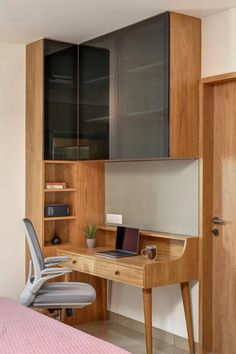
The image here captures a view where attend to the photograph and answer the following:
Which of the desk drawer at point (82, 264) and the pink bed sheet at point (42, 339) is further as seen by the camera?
the desk drawer at point (82, 264)

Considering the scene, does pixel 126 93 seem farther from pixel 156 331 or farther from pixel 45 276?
pixel 156 331

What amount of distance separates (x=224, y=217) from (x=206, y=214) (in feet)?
0.45

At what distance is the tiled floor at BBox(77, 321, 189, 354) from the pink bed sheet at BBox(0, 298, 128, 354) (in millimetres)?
1530

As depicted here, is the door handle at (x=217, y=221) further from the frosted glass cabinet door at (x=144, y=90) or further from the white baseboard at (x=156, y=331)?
the white baseboard at (x=156, y=331)

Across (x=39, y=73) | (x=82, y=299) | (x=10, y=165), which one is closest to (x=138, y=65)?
(x=39, y=73)

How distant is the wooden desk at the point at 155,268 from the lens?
3.69 meters

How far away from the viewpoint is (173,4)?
3.59 meters

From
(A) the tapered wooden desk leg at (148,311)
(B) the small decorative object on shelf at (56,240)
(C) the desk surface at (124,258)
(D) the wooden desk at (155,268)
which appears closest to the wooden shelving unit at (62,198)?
(B) the small decorative object on shelf at (56,240)

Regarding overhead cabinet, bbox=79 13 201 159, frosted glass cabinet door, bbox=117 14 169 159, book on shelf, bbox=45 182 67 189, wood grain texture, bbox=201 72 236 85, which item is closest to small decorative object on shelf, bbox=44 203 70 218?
book on shelf, bbox=45 182 67 189

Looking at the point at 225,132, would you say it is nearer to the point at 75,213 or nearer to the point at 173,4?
the point at 173,4

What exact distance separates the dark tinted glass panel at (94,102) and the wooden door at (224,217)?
952mm

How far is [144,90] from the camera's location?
3.91 meters

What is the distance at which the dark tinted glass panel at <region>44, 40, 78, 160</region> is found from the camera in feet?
14.8

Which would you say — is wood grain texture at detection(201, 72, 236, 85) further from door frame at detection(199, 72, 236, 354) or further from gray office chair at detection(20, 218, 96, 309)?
gray office chair at detection(20, 218, 96, 309)
